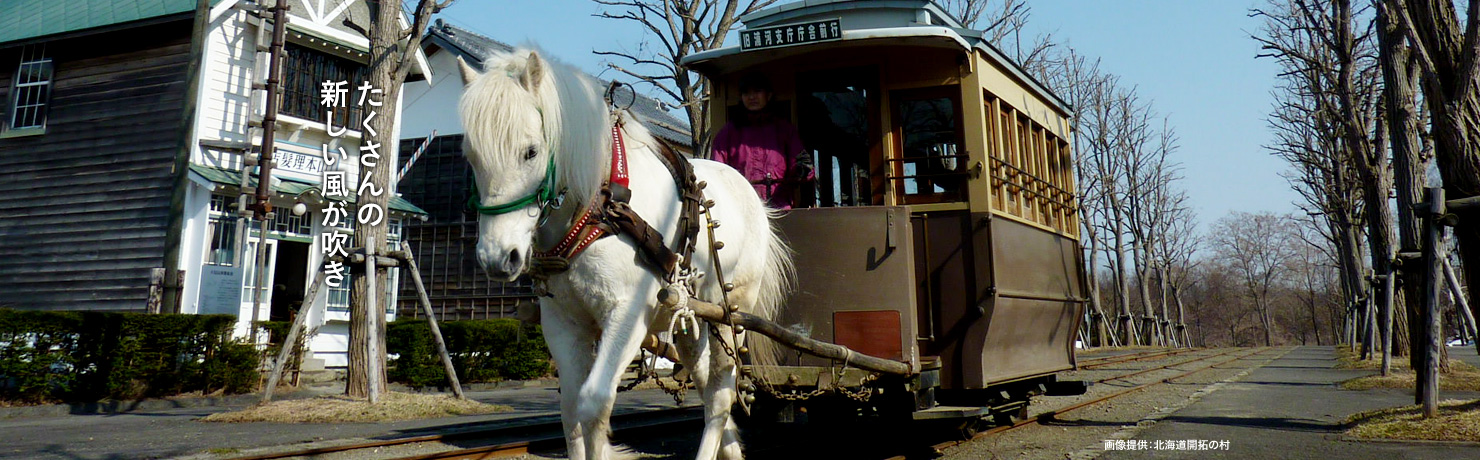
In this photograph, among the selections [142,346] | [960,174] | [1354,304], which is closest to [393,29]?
[142,346]

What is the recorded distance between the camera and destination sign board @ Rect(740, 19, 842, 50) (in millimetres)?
5301

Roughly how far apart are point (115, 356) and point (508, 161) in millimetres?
10231

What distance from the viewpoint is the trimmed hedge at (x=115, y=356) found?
1026cm

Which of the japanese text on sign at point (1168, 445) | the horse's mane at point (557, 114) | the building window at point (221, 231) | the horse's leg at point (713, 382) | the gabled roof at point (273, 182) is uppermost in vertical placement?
the gabled roof at point (273, 182)

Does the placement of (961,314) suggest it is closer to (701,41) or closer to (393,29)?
(393,29)

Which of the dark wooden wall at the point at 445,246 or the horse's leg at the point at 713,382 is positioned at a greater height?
the dark wooden wall at the point at 445,246

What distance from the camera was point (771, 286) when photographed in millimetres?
4832

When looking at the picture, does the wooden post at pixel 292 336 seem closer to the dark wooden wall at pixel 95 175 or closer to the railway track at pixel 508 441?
the railway track at pixel 508 441

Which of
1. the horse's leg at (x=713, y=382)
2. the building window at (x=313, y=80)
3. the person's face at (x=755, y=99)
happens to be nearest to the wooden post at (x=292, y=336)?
the person's face at (x=755, y=99)

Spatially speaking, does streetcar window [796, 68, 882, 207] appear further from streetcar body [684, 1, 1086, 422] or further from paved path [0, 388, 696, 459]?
paved path [0, 388, 696, 459]

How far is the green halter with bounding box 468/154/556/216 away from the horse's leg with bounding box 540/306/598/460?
49cm

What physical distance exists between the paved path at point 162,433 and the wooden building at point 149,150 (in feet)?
18.6

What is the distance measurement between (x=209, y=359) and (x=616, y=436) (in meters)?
7.43

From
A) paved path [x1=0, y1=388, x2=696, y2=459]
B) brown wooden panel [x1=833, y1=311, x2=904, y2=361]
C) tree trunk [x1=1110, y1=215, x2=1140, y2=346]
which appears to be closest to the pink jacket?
brown wooden panel [x1=833, y1=311, x2=904, y2=361]
